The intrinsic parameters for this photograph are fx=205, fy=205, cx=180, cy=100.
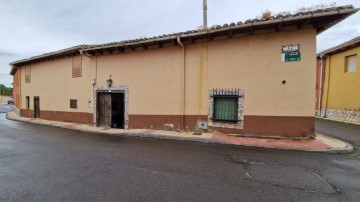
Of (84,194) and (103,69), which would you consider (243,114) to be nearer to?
(84,194)

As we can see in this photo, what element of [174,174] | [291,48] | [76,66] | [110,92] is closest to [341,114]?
[291,48]

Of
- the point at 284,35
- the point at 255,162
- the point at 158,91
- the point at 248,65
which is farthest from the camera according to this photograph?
the point at 158,91

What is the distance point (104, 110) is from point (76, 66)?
3961mm

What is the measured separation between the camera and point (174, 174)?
15.3ft

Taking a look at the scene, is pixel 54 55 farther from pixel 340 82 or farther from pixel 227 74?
pixel 340 82

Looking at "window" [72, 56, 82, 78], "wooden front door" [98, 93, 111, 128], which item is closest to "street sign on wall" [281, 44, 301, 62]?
"wooden front door" [98, 93, 111, 128]

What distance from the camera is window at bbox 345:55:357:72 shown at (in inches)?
560

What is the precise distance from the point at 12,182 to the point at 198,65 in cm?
794

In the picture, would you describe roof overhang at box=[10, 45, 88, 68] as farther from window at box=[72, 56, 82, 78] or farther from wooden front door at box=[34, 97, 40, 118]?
wooden front door at box=[34, 97, 40, 118]

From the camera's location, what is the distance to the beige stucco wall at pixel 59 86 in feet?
44.2

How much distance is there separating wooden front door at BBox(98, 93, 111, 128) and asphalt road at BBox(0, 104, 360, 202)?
5480 millimetres

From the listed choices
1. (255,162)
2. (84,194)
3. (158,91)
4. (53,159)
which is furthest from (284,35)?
(53,159)

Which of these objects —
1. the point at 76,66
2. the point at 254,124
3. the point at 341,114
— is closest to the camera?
the point at 254,124

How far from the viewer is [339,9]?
7086 millimetres
